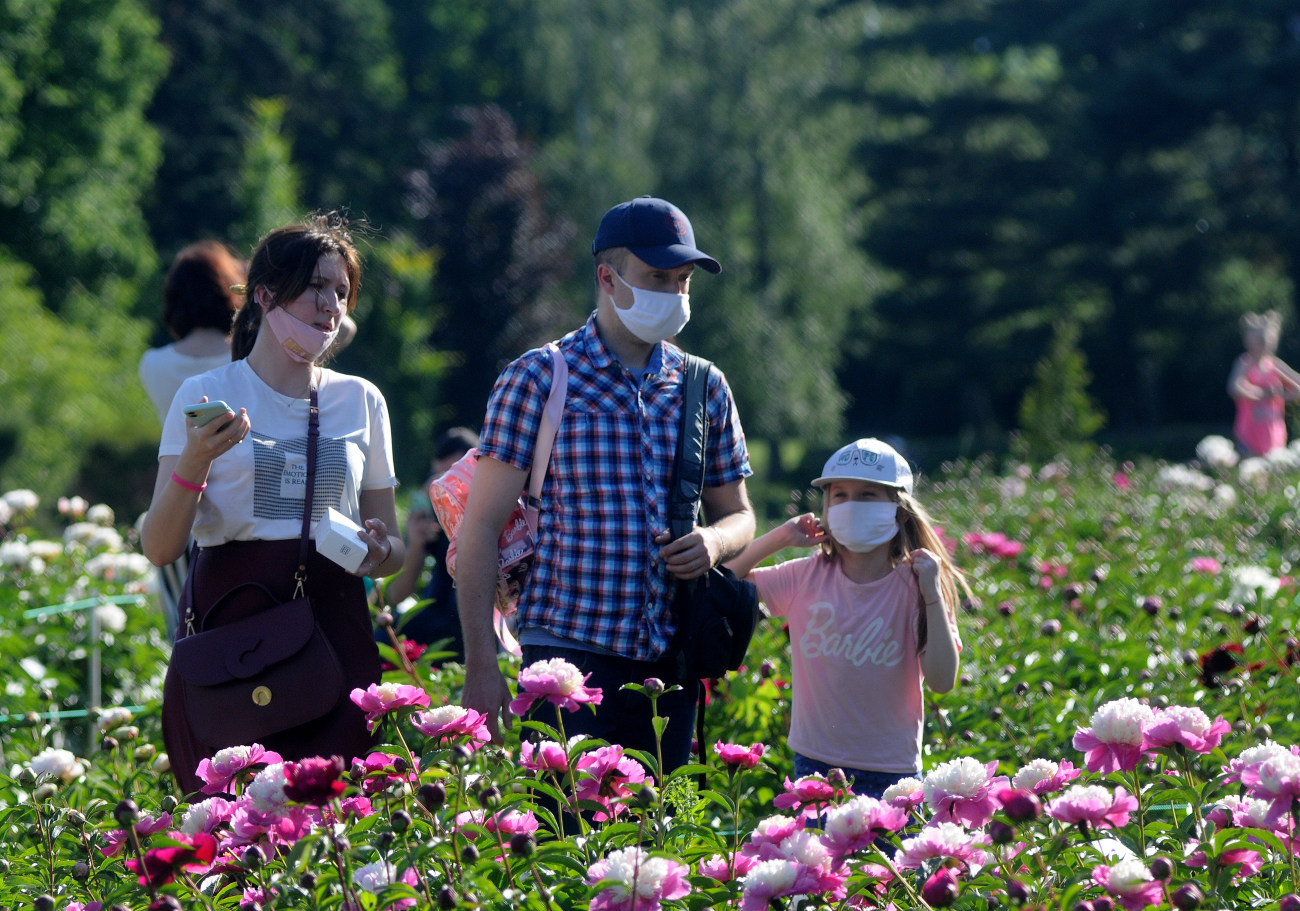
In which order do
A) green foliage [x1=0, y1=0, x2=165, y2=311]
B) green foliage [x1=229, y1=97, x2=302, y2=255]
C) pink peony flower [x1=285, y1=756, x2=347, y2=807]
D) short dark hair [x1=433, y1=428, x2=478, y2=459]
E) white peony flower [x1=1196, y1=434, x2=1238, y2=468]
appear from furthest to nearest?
green foliage [x1=229, y1=97, x2=302, y2=255] → green foliage [x1=0, y1=0, x2=165, y2=311] → white peony flower [x1=1196, y1=434, x2=1238, y2=468] → short dark hair [x1=433, y1=428, x2=478, y2=459] → pink peony flower [x1=285, y1=756, x2=347, y2=807]

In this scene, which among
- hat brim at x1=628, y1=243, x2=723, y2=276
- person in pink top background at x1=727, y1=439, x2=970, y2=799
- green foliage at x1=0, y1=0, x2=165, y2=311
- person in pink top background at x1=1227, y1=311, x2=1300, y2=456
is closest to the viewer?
hat brim at x1=628, y1=243, x2=723, y2=276

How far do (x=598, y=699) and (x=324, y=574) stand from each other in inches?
32.9

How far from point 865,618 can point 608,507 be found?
0.76m

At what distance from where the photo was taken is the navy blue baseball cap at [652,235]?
304cm

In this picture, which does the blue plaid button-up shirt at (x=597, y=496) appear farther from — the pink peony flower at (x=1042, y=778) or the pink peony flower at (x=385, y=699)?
the pink peony flower at (x=1042, y=778)

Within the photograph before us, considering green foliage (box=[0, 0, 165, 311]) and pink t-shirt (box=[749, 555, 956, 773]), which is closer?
pink t-shirt (box=[749, 555, 956, 773])

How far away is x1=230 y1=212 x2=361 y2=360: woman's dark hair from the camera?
9.74ft

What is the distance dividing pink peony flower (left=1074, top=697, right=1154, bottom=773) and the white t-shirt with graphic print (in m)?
1.58

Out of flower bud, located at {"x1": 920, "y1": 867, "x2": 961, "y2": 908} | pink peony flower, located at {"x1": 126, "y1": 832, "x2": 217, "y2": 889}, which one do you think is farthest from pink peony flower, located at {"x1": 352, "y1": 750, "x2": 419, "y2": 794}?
flower bud, located at {"x1": 920, "y1": 867, "x2": 961, "y2": 908}

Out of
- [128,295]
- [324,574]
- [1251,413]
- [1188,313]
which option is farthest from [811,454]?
[324,574]

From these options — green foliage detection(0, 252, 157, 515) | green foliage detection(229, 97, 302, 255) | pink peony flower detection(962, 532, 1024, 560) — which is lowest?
green foliage detection(0, 252, 157, 515)

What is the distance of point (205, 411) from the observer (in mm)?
2645

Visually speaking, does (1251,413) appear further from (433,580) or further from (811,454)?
(811,454)

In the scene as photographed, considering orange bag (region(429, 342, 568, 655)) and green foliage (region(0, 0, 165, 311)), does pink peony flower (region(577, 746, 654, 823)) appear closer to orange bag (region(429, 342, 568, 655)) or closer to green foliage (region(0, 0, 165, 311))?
orange bag (region(429, 342, 568, 655))
